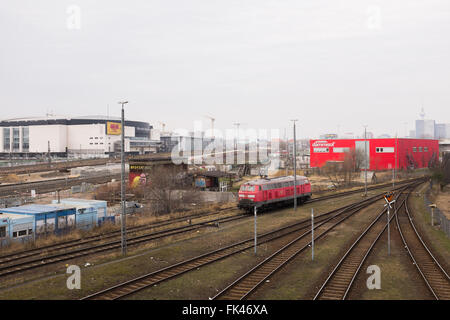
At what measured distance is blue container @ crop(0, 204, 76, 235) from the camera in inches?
985

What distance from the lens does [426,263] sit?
58.3 ft

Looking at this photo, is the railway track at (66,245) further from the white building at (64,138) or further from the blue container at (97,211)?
the white building at (64,138)

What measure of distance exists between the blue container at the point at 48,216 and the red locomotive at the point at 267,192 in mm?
14312

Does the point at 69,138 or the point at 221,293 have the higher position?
the point at 69,138

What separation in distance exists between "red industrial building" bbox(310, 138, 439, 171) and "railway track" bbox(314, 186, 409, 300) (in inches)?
2147

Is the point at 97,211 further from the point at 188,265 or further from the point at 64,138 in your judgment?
the point at 64,138

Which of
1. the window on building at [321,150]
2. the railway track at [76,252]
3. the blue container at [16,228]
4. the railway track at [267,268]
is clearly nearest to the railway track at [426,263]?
the railway track at [267,268]

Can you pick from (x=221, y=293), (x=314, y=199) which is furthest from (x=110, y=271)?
(x=314, y=199)

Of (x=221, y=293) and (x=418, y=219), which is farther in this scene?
(x=418, y=219)

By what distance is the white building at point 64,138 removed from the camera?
140m

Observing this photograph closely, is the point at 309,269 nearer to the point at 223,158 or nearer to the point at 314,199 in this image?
the point at 314,199

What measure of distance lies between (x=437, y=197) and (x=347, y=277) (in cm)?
3663

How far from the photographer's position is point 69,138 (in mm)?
144875
